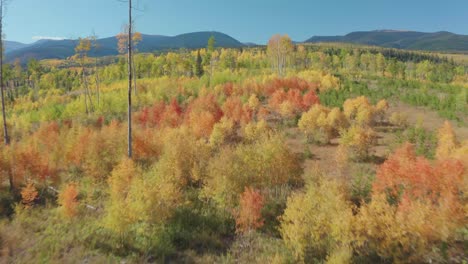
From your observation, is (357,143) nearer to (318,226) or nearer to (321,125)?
(321,125)

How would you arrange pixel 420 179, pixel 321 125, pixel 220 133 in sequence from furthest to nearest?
pixel 321 125, pixel 220 133, pixel 420 179

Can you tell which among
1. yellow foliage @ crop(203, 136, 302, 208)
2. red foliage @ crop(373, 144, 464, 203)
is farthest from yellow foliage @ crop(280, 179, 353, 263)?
yellow foliage @ crop(203, 136, 302, 208)

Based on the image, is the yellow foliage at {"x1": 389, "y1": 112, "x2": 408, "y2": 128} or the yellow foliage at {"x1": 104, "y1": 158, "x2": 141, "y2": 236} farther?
the yellow foliage at {"x1": 389, "y1": 112, "x2": 408, "y2": 128}

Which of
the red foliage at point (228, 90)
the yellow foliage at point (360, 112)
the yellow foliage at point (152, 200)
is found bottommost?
the yellow foliage at point (152, 200)

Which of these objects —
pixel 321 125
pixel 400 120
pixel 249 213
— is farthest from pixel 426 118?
pixel 249 213

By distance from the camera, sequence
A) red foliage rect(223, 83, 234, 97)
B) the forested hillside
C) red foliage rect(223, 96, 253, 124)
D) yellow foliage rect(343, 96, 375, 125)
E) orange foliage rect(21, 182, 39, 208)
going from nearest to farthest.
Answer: the forested hillside, orange foliage rect(21, 182, 39, 208), yellow foliage rect(343, 96, 375, 125), red foliage rect(223, 96, 253, 124), red foliage rect(223, 83, 234, 97)

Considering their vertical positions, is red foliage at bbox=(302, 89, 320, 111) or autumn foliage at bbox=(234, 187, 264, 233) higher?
red foliage at bbox=(302, 89, 320, 111)

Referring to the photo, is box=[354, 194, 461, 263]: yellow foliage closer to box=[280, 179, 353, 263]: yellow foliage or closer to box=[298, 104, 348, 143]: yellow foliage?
box=[280, 179, 353, 263]: yellow foliage

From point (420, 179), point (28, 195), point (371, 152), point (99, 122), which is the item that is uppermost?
point (420, 179)

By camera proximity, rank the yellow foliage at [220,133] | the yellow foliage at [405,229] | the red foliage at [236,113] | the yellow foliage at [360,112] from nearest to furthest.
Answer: the yellow foliage at [405,229]
the yellow foliage at [220,133]
the yellow foliage at [360,112]
the red foliage at [236,113]

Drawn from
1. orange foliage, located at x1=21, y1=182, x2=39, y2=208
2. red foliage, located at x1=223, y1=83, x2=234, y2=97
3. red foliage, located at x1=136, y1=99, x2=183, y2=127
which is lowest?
orange foliage, located at x1=21, y1=182, x2=39, y2=208

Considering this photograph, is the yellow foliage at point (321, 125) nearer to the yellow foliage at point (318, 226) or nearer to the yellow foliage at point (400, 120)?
the yellow foliage at point (400, 120)

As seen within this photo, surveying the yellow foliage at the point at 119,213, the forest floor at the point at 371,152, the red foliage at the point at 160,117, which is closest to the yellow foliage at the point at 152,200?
the yellow foliage at the point at 119,213

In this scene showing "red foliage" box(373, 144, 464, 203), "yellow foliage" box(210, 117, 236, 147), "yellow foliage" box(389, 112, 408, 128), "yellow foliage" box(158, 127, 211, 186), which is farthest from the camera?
"yellow foliage" box(389, 112, 408, 128)
